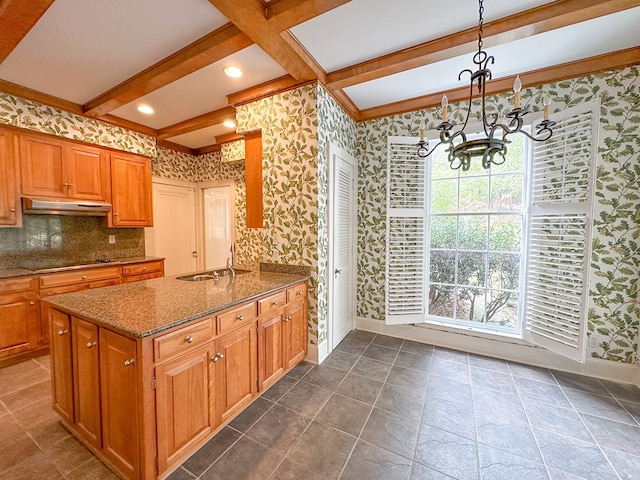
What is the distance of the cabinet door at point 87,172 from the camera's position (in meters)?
3.03

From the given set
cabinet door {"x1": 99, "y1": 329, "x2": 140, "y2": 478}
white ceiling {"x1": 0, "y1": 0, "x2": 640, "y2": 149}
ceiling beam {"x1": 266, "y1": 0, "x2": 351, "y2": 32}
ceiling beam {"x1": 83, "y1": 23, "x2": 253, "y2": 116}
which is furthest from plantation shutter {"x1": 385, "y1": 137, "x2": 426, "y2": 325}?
cabinet door {"x1": 99, "y1": 329, "x2": 140, "y2": 478}

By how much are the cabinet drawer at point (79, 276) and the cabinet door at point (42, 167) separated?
901mm

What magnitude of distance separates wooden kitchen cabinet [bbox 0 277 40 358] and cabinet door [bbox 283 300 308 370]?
2.55 m

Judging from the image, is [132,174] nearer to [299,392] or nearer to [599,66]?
[299,392]

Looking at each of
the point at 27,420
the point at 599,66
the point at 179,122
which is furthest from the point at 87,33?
the point at 599,66

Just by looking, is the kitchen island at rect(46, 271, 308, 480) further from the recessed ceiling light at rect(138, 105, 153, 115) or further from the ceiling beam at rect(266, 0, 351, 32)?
the recessed ceiling light at rect(138, 105, 153, 115)

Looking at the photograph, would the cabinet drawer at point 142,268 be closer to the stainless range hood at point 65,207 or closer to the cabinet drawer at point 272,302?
the stainless range hood at point 65,207

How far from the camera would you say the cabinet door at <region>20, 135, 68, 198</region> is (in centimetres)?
271

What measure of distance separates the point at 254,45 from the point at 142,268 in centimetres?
303

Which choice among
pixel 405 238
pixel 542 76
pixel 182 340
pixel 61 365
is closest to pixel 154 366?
pixel 182 340

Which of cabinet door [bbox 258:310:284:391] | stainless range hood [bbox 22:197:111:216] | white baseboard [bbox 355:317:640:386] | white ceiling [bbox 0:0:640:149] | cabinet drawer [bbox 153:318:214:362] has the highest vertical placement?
white ceiling [bbox 0:0:640:149]

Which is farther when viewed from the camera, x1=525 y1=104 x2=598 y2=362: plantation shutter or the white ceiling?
x1=525 y1=104 x2=598 y2=362: plantation shutter

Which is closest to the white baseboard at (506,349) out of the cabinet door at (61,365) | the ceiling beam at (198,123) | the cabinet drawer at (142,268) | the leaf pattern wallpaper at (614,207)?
the leaf pattern wallpaper at (614,207)

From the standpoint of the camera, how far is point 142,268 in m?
3.47
